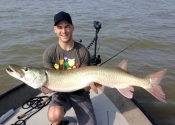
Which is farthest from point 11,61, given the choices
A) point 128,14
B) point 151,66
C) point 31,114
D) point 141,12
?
point 141,12

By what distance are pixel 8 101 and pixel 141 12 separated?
37.4 feet

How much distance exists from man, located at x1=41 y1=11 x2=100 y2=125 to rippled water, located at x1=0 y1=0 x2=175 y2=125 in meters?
2.06

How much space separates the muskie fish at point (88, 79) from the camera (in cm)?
255

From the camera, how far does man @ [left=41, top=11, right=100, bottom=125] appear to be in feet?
9.61

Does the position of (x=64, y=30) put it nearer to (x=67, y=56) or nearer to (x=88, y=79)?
(x=67, y=56)

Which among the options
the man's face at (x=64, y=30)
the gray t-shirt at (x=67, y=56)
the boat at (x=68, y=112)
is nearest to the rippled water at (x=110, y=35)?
the boat at (x=68, y=112)

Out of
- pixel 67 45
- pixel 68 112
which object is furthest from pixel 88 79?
pixel 68 112

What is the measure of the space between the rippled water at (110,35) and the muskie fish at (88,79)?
2.05m

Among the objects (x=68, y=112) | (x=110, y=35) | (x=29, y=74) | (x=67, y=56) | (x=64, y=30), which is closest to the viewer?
(x=29, y=74)

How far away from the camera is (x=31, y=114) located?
11.0 feet

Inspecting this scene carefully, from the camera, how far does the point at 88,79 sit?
8.58 feet

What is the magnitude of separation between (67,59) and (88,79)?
0.60 meters

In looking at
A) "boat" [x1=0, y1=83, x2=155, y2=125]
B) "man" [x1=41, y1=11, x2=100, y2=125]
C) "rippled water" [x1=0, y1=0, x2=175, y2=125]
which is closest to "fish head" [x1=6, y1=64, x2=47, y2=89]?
"man" [x1=41, y1=11, x2=100, y2=125]

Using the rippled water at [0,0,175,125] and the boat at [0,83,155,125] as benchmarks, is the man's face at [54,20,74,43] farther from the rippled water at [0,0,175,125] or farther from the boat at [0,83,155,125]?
the rippled water at [0,0,175,125]
